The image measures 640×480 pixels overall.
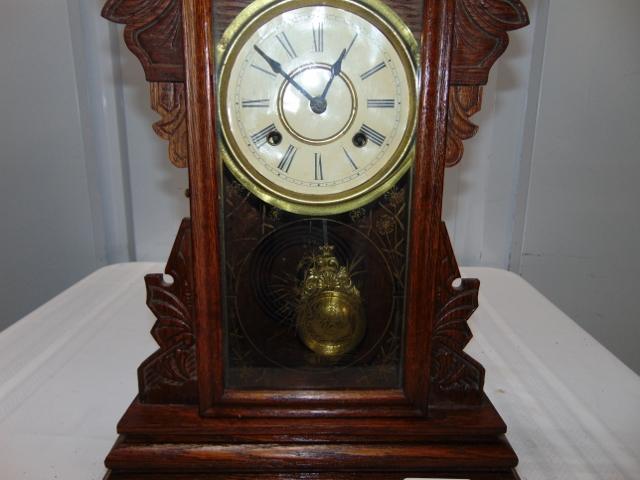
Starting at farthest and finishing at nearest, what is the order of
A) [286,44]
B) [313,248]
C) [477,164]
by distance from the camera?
[477,164], [313,248], [286,44]

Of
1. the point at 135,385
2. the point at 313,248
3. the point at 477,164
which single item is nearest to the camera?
the point at 313,248

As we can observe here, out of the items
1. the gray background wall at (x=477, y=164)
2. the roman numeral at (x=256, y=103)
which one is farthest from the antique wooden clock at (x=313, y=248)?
the gray background wall at (x=477, y=164)

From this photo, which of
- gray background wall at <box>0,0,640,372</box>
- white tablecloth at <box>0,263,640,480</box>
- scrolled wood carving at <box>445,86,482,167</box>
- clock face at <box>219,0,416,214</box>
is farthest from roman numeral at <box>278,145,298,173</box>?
gray background wall at <box>0,0,640,372</box>

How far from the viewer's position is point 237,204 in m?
0.84

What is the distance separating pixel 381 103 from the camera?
2.61 feet

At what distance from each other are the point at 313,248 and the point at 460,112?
307mm

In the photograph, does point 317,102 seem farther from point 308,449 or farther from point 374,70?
point 308,449

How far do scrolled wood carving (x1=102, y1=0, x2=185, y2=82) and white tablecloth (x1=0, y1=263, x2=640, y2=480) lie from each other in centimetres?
63

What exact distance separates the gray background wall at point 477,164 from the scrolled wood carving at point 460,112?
92 centimetres

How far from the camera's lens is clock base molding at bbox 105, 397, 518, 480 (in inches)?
33.3

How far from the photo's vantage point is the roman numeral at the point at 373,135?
0.80m

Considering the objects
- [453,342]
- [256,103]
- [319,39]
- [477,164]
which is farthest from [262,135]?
[477,164]

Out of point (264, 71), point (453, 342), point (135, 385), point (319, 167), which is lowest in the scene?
point (135, 385)

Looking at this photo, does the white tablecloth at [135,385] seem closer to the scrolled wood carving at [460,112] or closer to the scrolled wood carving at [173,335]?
the scrolled wood carving at [173,335]
